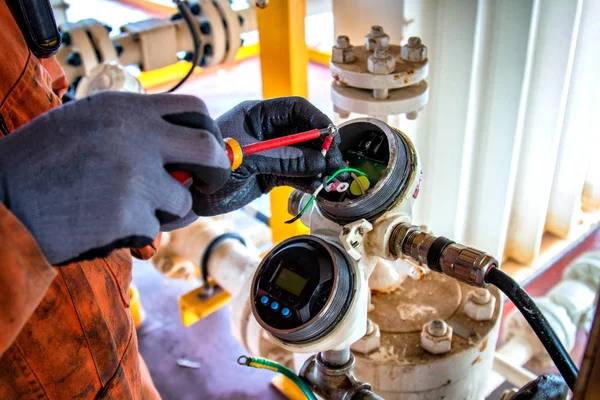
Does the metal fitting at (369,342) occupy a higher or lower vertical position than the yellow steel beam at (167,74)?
higher

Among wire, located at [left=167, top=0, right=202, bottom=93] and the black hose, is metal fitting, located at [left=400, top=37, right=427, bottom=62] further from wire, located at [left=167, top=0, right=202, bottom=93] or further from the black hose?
wire, located at [left=167, top=0, right=202, bottom=93]

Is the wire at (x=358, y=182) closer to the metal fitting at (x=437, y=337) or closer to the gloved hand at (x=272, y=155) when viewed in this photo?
the gloved hand at (x=272, y=155)

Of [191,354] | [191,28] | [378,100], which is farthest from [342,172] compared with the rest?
[191,354]

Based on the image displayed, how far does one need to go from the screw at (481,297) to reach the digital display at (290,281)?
39 centimetres

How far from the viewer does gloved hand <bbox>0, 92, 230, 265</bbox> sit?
0.53 m

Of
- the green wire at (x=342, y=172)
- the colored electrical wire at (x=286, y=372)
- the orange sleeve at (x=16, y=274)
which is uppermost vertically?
the orange sleeve at (x=16, y=274)

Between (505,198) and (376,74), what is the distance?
575 millimetres

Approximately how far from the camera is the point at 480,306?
98 centimetres

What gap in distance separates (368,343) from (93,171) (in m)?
0.56

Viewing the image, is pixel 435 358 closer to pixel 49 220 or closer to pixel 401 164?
pixel 401 164

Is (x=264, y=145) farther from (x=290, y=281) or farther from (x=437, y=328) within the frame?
(x=437, y=328)

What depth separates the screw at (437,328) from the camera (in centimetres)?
91

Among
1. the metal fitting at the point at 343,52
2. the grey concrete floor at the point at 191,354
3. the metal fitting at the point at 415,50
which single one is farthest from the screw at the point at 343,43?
the grey concrete floor at the point at 191,354

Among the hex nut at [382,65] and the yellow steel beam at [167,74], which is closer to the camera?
the hex nut at [382,65]
